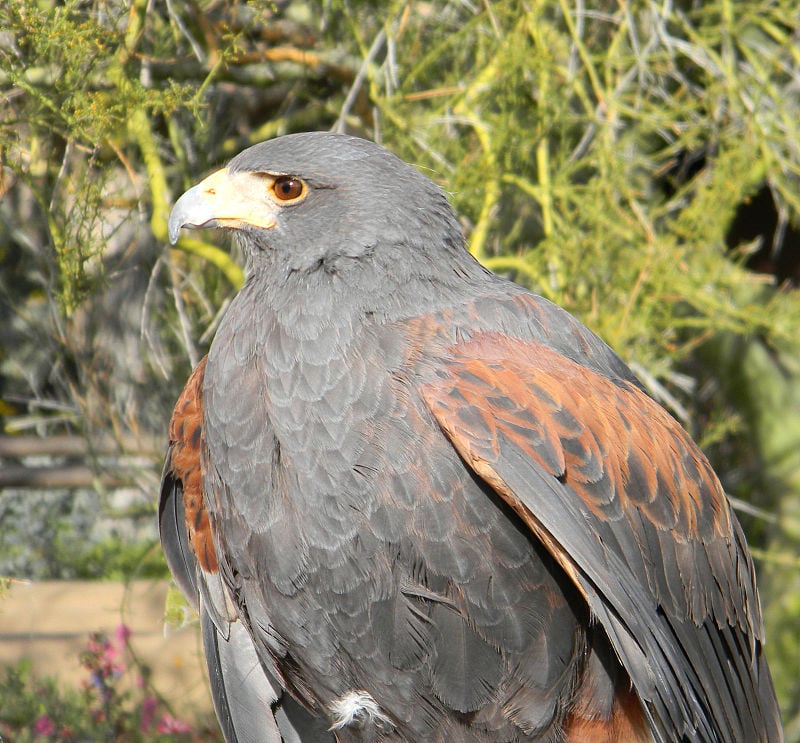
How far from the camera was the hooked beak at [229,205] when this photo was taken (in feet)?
8.11

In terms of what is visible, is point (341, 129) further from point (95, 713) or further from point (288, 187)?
point (95, 713)

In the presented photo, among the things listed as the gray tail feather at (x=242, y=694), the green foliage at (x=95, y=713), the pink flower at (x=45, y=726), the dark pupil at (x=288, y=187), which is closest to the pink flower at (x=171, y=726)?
the green foliage at (x=95, y=713)

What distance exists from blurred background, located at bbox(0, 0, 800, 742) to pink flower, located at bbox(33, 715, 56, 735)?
2cm

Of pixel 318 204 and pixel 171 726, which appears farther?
pixel 171 726

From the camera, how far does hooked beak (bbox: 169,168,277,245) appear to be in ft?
8.11

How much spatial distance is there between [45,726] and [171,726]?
485 millimetres

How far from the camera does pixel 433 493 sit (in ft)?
7.23

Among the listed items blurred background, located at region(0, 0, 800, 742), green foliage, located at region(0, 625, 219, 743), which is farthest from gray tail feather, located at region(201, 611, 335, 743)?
green foliage, located at region(0, 625, 219, 743)

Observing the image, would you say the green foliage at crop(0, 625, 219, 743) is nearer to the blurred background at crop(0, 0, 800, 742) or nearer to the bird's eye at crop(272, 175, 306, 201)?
the blurred background at crop(0, 0, 800, 742)

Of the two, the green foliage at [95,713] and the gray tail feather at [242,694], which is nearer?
the gray tail feather at [242,694]

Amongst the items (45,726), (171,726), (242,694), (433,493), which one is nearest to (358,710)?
(242,694)

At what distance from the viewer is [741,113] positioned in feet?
12.8

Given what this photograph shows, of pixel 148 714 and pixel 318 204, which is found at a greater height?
pixel 318 204

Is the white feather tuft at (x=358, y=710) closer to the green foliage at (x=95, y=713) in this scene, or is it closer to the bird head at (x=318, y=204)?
the bird head at (x=318, y=204)
